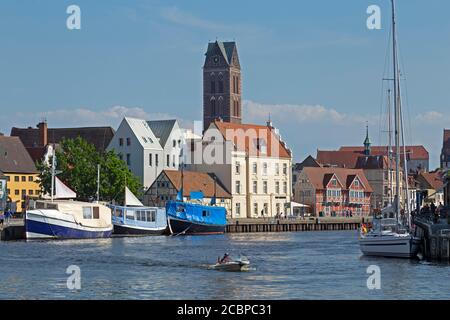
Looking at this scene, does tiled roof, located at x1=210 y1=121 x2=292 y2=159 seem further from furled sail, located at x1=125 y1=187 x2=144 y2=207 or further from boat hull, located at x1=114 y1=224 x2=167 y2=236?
boat hull, located at x1=114 y1=224 x2=167 y2=236

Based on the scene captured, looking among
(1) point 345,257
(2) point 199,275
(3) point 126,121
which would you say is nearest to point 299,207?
(3) point 126,121

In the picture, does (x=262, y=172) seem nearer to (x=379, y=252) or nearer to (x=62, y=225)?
(x=62, y=225)

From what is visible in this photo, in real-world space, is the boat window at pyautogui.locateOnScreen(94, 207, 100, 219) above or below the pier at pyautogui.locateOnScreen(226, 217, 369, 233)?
above

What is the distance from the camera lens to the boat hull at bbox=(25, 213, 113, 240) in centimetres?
9412

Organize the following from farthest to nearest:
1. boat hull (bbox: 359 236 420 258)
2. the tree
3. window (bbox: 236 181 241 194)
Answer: window (bbox: 236 181 241 194) < the tree < boat hull (bbox: 359 236 420 258)

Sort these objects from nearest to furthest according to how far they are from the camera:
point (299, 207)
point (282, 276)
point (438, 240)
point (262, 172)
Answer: point (282, 276)
point (438, 240)
point (262, 172)
point (299, 207)

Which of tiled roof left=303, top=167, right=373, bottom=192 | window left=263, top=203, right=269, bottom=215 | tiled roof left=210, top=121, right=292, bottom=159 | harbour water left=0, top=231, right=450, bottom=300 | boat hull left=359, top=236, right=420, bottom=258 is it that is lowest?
harbour water left=0, top=231, right=450, bottom=300

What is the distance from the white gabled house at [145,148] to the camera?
150m

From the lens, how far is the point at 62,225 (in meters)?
96.6

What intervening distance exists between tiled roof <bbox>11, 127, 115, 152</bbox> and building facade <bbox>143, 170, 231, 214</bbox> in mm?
19121

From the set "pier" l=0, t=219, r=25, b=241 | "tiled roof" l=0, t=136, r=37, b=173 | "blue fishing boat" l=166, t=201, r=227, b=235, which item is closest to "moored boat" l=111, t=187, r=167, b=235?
"blue fishing boat" l=166, t=201, r=227, b=235
